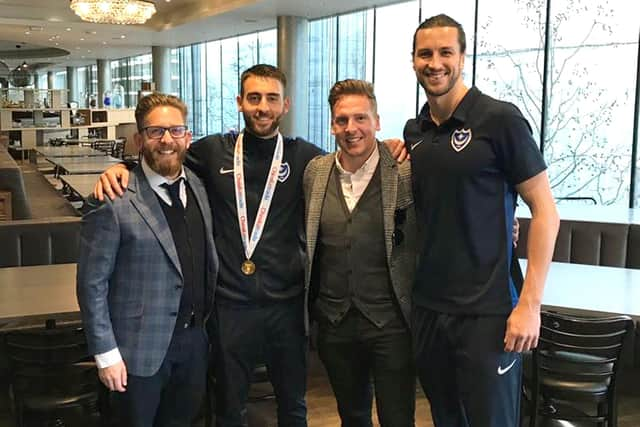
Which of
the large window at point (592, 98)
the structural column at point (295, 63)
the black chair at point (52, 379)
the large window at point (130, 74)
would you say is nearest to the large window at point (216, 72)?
the structural column at point (295, 63)

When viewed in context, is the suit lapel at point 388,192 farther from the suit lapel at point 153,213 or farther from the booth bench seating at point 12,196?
the booth bench seating at point 12,196

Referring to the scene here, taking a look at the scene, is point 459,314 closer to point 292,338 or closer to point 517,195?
point 517,195

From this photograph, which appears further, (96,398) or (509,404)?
(96,398)

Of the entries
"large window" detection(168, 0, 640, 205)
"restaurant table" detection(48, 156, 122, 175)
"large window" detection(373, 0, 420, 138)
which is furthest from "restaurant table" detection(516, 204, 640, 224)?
"restaurant table" detection(48, 156, 122, 175)

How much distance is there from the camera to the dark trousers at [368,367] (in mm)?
2260

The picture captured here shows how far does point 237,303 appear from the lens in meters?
2.40

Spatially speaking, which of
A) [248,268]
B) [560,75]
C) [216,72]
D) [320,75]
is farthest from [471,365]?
[216,72]

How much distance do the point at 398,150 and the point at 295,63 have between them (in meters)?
10.7

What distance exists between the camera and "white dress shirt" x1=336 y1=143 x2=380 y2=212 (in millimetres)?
2309

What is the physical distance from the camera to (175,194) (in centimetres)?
220

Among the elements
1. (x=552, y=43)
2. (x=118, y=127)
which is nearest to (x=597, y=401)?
(x=552, y=43)

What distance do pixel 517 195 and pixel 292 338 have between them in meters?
0.96

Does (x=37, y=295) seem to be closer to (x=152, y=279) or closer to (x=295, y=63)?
Result: (x=152, y=279)

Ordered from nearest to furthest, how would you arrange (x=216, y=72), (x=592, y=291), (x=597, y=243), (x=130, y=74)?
(x=592, y=291), (x=597, y=243), (x=216, y=72), (x=130, y=74)
